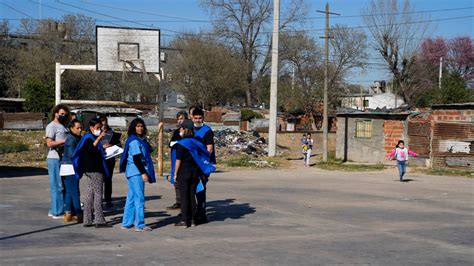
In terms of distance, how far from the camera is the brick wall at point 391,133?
3073 cm

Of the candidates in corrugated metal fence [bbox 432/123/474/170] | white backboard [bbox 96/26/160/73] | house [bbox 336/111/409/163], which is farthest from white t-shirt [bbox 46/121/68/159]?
house [bbox 336/111/409/163]

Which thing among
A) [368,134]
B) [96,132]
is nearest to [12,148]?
[368,134]

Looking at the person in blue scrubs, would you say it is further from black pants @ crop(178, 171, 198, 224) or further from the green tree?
the green tree

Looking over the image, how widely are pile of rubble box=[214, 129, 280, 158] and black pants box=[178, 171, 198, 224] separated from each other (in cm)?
2052

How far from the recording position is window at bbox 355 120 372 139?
32.3m

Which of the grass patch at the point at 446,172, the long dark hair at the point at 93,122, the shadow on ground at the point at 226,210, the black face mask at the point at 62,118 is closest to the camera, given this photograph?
the long dark hair at the point at 93,122

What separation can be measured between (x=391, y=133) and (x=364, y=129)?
1.76 m

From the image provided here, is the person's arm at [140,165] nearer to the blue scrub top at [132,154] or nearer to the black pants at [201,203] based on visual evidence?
the blue scrub top at [132,154]

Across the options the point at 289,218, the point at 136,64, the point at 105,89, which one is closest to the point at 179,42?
the point at 105,89

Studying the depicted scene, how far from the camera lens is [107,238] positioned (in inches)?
353

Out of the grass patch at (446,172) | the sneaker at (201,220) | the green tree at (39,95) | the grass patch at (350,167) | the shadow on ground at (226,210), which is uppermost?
the green tree at (39,95)

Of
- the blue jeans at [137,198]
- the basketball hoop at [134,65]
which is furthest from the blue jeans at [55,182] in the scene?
the basketball hoop at [134,65]

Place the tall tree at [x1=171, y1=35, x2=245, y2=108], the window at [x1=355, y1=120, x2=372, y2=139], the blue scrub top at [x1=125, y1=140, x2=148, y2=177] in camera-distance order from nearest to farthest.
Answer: the blue scrub top at [x1=125, y1=140, x2=148, y2=177]
the window at [x1=355, y1=120, x2=372, y2=139]
the tall tree at [x1=171, y1=35, x2=245, y2=108]

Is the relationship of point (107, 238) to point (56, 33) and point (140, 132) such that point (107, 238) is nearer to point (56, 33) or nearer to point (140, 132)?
point (140, 132)
